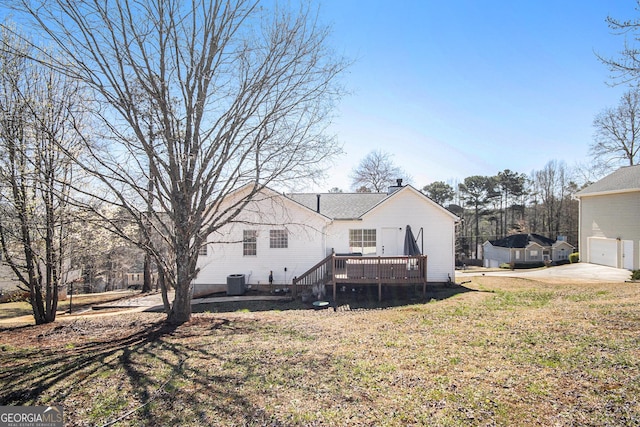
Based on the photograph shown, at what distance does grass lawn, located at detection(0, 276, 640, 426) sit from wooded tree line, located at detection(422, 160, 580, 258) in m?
38.6

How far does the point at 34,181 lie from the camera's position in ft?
27.5

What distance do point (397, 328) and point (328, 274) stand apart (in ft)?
20.3

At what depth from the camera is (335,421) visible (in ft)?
11.3

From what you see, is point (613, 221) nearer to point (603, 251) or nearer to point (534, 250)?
point (603, 251)

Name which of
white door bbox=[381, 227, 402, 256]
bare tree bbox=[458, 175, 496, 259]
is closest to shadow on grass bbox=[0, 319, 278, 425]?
white door bbox=[381, 227, 402, 256]

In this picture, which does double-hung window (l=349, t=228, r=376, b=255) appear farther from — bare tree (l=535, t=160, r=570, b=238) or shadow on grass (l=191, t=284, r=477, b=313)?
bare tree (l=535, t=160, r=570, b=238)

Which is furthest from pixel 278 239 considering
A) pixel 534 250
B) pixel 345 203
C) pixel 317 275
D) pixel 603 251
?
pixel 534 250

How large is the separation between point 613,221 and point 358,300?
67.9ft

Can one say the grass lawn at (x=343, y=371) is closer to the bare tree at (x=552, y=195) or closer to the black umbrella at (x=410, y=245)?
the black umbrella at (x=410, y=245)

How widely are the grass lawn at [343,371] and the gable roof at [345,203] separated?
8.48m

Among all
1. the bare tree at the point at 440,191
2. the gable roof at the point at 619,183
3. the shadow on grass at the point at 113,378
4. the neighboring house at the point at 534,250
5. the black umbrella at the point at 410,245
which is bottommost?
the neighboring house at the point at 534,250

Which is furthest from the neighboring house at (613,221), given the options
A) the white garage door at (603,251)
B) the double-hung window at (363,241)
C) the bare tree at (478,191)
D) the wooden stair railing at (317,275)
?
the wooden stair railing at (317,275)

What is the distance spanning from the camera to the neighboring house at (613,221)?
20094mm

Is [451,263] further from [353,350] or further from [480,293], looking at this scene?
[353,350]
